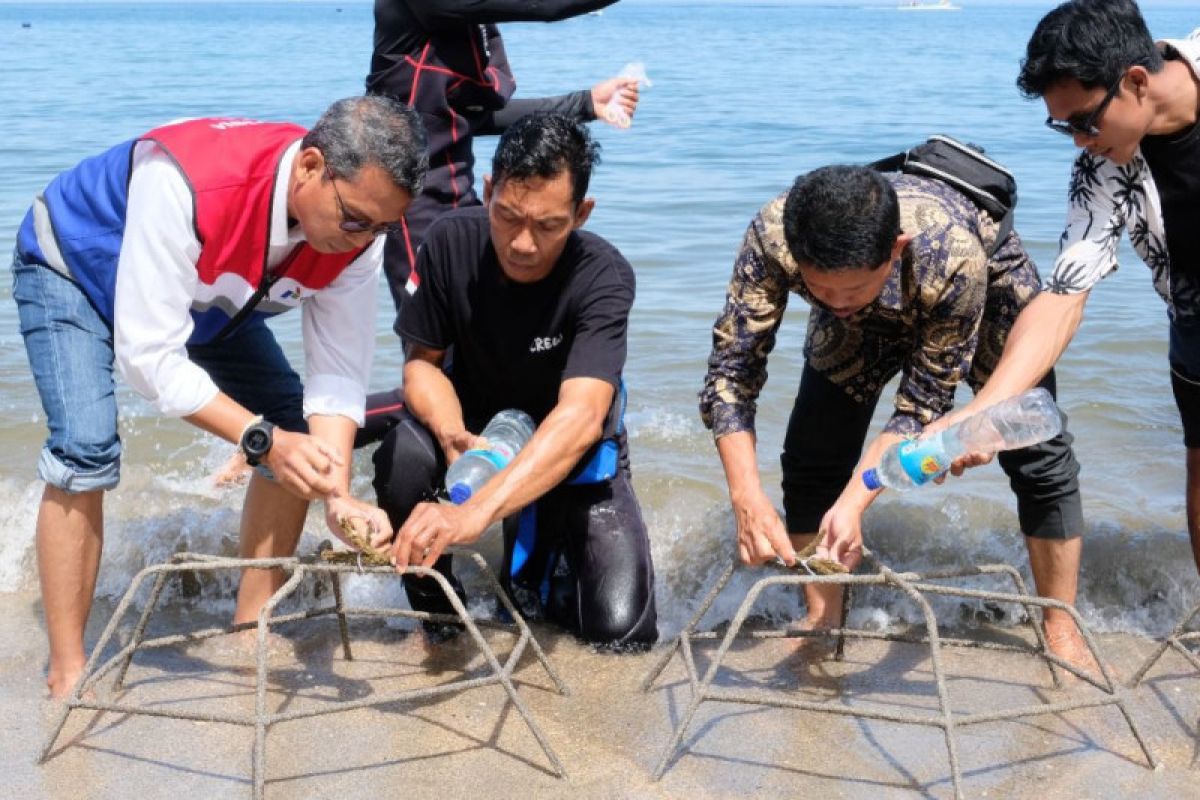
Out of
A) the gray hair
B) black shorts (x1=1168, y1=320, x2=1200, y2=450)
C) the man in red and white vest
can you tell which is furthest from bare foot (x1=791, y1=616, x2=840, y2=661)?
the gray hair

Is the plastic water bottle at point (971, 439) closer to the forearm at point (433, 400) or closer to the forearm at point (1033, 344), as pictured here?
the forearm at point (1033, 344)

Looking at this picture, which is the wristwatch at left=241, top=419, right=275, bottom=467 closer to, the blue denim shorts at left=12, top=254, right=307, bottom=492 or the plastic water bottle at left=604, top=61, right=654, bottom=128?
the blue denim shorts at left=12, top=254, right=307, bottom=492

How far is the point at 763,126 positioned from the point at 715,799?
14.6 metres

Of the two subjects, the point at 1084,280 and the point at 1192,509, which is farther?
the point at 1192,509

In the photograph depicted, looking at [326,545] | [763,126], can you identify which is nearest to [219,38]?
[763,126]

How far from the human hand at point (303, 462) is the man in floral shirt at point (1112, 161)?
1.52 m

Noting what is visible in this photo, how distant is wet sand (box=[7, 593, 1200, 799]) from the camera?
3.11m

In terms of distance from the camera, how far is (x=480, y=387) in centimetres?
399

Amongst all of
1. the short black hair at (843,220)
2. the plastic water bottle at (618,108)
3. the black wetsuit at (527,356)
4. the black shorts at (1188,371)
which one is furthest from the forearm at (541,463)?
the black shorts at (1188,371)

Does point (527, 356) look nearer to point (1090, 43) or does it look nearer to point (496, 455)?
point (496, 455)

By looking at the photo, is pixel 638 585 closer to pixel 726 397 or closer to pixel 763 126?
pixel 726 397

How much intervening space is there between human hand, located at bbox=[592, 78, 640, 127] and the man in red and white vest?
4.31ft

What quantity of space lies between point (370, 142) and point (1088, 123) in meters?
1.70

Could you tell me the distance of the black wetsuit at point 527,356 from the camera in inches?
150
